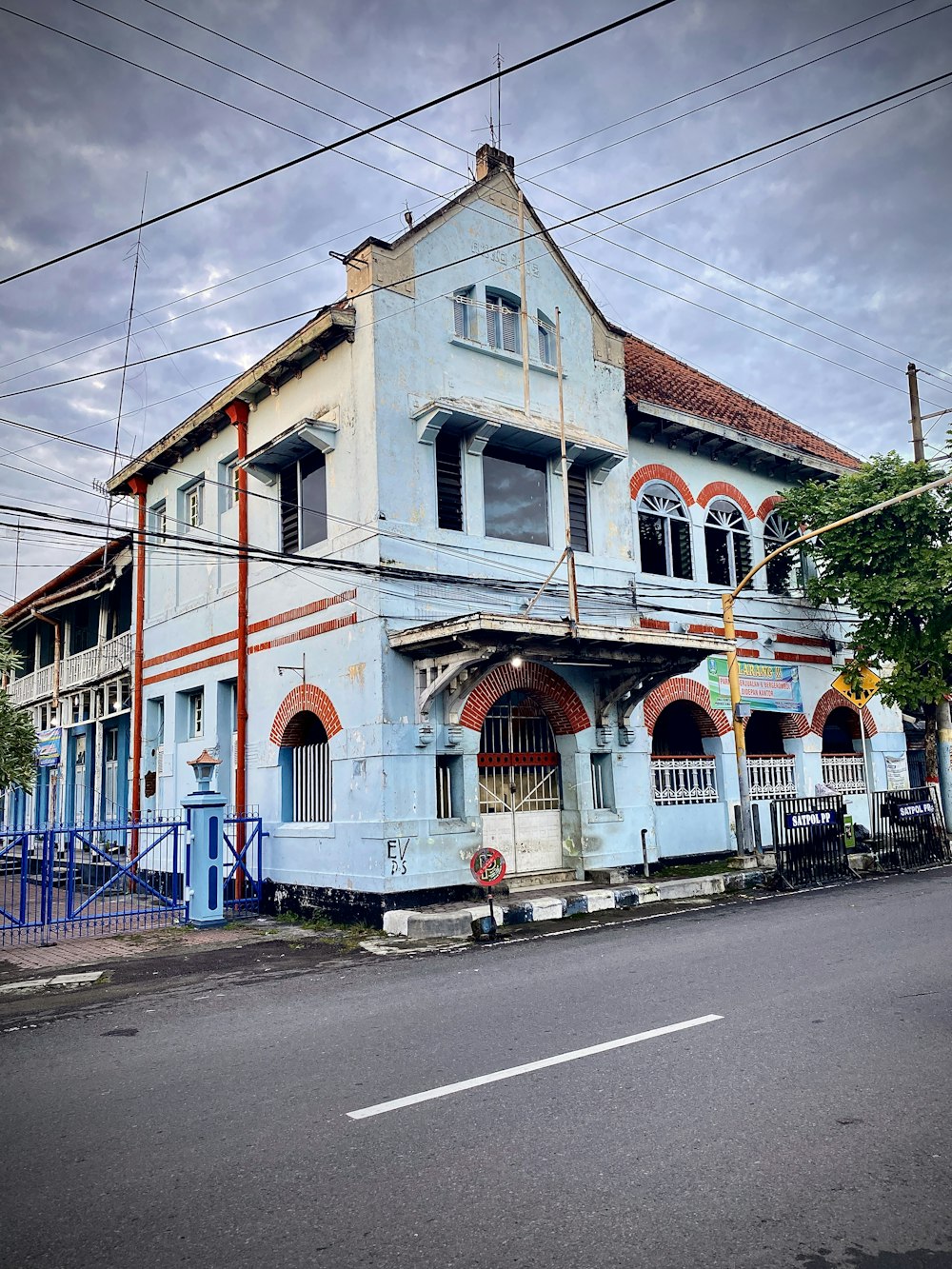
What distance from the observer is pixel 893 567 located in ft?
65.7

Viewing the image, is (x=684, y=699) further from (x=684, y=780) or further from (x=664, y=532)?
(x=664, y=532)

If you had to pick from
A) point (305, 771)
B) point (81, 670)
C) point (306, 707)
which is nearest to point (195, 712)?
point (305, 771)

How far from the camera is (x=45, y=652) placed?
93.8 ft

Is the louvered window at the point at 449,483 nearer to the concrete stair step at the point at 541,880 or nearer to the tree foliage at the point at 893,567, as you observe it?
the concrete stair step at the point at 541,880

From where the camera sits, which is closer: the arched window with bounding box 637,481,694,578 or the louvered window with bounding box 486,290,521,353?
the louvered window with bounding box 486,290,521,353

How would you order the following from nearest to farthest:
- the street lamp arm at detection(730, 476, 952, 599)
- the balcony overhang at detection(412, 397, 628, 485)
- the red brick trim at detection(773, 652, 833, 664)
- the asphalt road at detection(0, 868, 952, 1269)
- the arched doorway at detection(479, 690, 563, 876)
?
the asphalt road at detection(0, 868, 952, 1269), the street lamp arm at detection(730, 476, 952, 599), the balcony overhang at detection(412, 397, 628, 485), the arched doorway at detection(479, 690, 563, 876), the red brick trim at detection(773, 652, 833, 664)

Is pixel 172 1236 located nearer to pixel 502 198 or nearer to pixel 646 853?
pixel 646 853

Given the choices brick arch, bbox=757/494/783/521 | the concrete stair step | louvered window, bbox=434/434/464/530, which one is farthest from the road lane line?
brick arch, bbox=757/494/783/521

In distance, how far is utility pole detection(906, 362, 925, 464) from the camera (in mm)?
22266

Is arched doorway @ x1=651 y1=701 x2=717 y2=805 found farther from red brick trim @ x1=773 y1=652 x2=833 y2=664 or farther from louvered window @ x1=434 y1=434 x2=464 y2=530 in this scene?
louvered window @ x1=434 y1=434 x2=464 y2=530

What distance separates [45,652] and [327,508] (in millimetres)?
17408

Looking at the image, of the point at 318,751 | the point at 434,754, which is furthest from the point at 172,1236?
the point at 318,751

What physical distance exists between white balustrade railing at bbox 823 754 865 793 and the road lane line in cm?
1524

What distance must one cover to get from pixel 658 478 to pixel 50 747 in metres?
17.3
